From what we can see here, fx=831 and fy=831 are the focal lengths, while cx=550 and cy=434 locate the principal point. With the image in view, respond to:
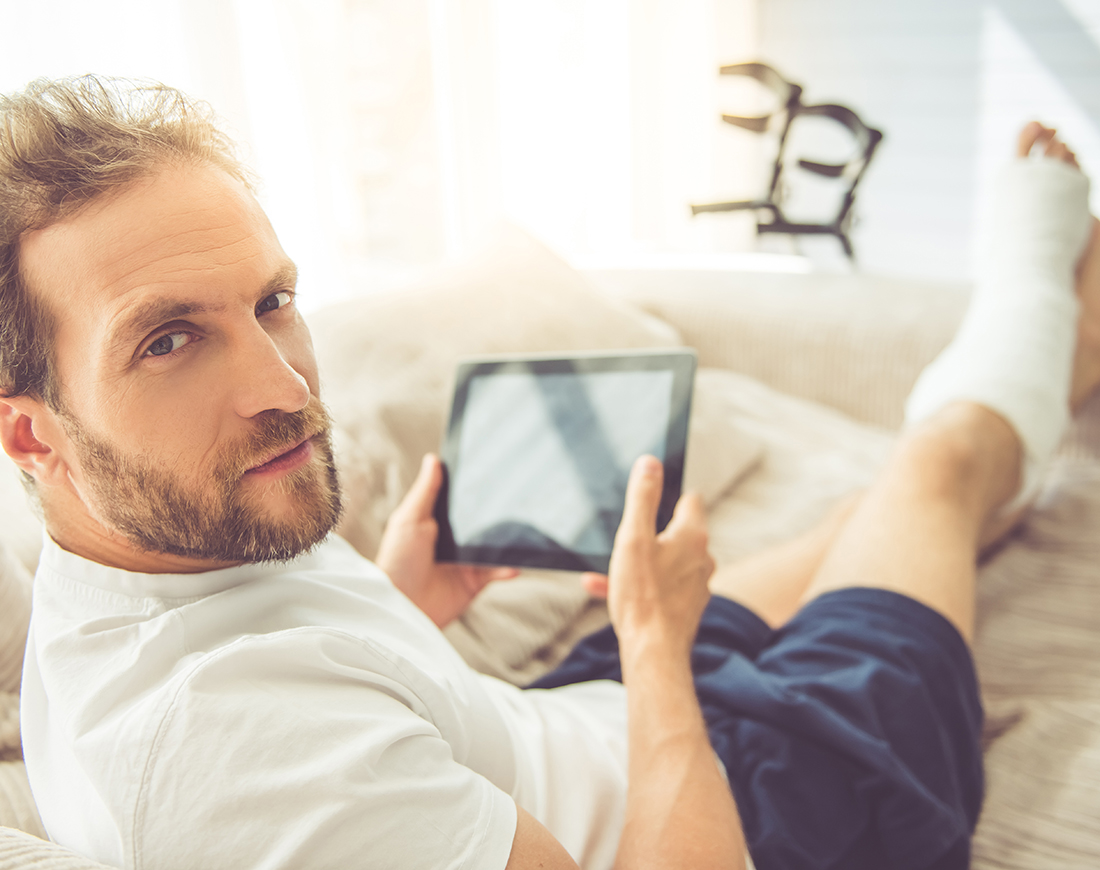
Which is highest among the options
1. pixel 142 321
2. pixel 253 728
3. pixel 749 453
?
pixel 142 321

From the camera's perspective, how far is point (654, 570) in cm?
77

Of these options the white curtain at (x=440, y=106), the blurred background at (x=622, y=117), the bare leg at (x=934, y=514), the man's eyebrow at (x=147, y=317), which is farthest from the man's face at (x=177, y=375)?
the blurred background at (x=622, y=117)

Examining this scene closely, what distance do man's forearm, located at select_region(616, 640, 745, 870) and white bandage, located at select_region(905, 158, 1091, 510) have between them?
72 centimetres

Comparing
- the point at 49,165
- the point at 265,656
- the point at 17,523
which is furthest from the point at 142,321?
the point at 17,523

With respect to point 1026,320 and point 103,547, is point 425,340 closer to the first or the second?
point 103,547

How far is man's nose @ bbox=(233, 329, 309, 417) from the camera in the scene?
0.55 meters

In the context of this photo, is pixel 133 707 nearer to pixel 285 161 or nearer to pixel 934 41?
pixel 285 161

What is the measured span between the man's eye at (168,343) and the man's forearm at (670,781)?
0.44 metres

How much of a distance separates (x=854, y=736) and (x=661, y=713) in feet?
0.67

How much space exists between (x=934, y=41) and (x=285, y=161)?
2252mm

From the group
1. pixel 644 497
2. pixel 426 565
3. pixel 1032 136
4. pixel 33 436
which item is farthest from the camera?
pixel 1032 136

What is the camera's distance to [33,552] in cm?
77

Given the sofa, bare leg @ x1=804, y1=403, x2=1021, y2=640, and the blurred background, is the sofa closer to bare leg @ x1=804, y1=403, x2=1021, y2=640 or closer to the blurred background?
bare leg @ x1=804, y1=403, x2=1021, y2=640

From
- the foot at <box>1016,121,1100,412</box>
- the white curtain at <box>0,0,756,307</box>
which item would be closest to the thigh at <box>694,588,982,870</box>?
the foot at <box>1016,121,1100,412</box>
